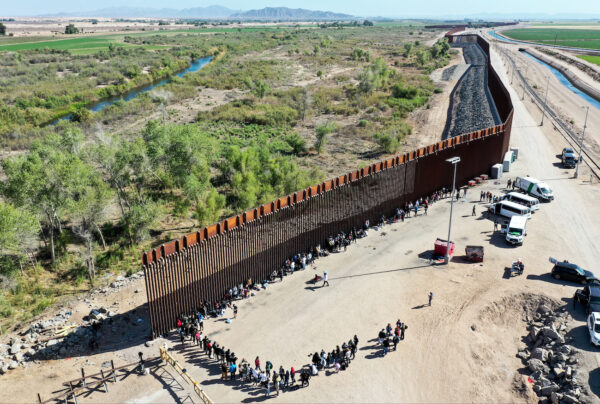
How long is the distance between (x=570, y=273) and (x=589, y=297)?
2.95m

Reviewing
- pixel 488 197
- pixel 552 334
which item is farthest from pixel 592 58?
pixel 552 334

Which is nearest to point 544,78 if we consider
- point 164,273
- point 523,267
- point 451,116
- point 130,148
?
point 451,116

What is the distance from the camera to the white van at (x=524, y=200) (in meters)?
34.0

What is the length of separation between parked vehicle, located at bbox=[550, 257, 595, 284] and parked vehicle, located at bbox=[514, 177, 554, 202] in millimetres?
11396

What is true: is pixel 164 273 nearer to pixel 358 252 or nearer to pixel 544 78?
pixel 358 252

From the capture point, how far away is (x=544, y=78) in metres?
102

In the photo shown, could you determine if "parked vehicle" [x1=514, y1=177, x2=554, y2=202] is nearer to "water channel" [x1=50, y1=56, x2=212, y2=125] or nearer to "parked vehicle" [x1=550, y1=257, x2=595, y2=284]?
"parked vehicle" [x1=550, y1=257, x2=595, y2=284]

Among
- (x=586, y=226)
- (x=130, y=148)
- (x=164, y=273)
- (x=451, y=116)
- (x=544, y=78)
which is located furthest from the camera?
(x=544, y=78)

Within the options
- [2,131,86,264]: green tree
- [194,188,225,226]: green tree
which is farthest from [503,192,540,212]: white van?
[2,131,86,264]: green tree

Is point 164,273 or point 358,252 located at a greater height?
point 164,273

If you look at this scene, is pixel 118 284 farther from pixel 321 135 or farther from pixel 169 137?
pixel 321 135

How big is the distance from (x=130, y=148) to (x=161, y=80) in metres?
89.0

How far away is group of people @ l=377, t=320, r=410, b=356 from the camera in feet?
67.3

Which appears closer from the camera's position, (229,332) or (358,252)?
(229,332)
